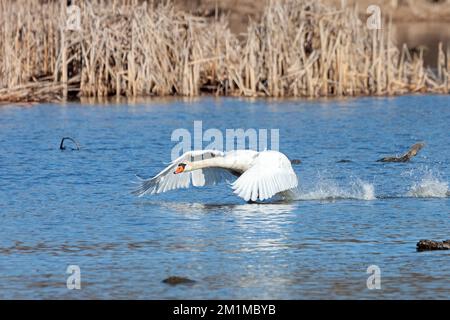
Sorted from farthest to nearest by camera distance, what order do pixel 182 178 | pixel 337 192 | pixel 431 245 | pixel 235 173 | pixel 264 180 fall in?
pixel 337 192, pixel 182 178, pixel 235 173, pixel 264 180, pixel 431 245

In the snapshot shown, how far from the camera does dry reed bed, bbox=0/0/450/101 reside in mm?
28453

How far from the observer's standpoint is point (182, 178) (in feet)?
46.3

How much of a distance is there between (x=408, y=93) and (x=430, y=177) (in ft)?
49.4

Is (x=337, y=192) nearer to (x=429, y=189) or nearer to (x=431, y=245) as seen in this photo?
(x=429, y=189)

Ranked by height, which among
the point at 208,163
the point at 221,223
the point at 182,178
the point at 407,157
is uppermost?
the point at 208,163

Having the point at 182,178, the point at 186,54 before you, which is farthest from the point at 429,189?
the point at 186,54

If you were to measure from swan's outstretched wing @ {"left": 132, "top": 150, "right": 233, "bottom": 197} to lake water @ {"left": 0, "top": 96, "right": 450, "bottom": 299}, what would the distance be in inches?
7.2

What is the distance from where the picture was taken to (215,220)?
1245 cm

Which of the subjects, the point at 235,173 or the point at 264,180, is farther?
the point at 235,173

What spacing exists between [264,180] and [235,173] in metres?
1.03

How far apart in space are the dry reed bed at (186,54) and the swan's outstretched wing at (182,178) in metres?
14.4

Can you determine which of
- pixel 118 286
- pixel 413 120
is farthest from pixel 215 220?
pixel 413 120

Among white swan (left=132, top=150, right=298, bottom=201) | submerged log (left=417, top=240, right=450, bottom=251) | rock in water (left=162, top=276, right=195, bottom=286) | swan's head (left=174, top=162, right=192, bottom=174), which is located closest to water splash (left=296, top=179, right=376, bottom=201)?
white swan (left=132, top=150, right=298, bottom=201)

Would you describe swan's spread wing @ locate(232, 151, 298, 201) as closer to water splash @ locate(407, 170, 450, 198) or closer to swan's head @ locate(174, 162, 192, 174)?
swan's head @ locate(174, 162, 192, 174)
